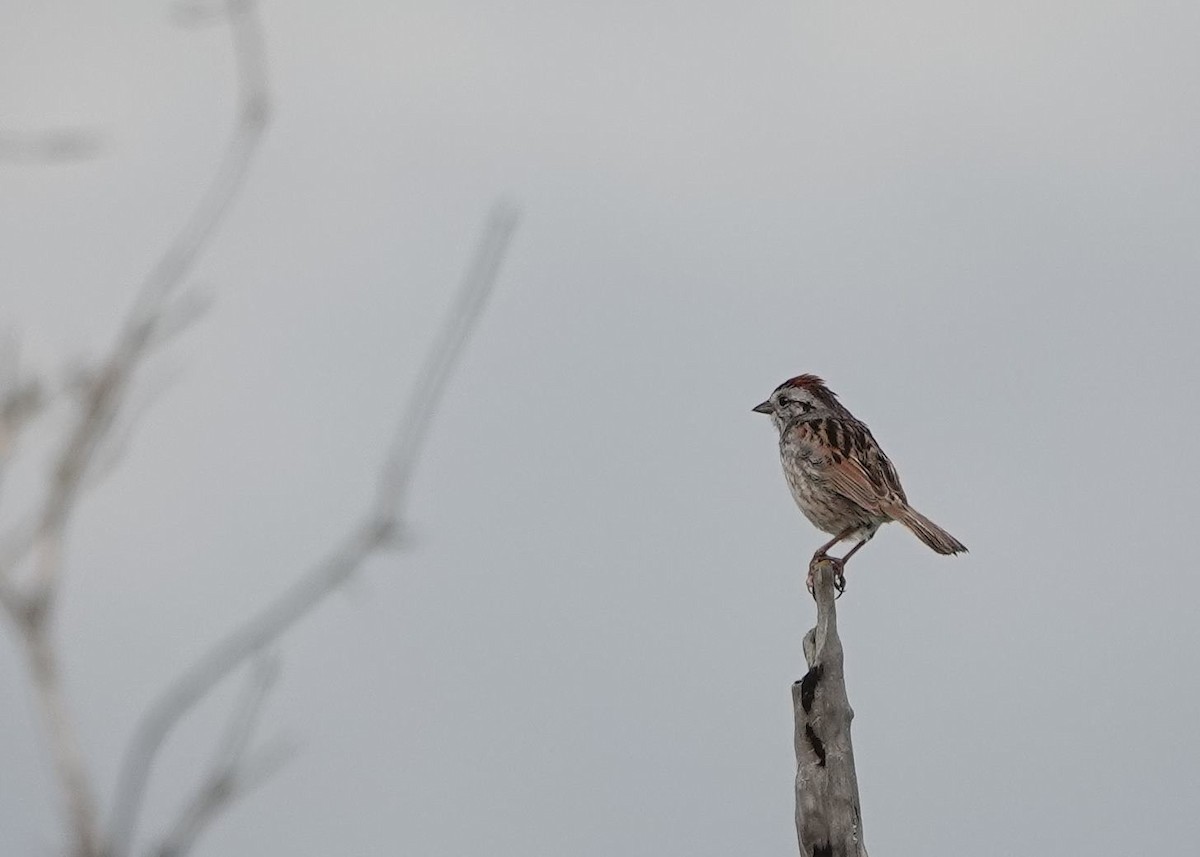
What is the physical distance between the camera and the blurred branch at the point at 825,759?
6758 millimetres

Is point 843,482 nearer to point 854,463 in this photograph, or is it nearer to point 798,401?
point 854,463

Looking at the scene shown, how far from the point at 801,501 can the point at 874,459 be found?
52cm

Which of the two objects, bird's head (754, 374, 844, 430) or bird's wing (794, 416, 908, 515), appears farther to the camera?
bird's head (754, 374, 844, 430)

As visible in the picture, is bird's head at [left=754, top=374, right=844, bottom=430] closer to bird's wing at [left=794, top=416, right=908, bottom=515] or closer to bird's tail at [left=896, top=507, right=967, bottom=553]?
bird's wing at [left=794, top=416, right=908, bottom=515]

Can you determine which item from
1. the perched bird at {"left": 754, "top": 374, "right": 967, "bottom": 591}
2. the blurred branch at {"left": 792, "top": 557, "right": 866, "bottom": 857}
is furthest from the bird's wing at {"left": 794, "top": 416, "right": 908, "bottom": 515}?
the blurred branch at {"left": 792, "top": 557, "right": 866, "bottom": 857}

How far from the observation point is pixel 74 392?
242 cm

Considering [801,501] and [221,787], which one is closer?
[221,787]

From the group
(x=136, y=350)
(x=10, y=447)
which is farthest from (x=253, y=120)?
(x=10, y=447)

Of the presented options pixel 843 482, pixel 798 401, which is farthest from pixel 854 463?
pixel 798 401

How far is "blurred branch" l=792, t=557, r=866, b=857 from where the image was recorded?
6.76m

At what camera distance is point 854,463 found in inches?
424

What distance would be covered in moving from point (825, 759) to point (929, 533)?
3.44m

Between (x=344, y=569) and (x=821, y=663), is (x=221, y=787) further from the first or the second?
(x=821, y=663)

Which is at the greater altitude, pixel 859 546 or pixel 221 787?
pixel 859 546
